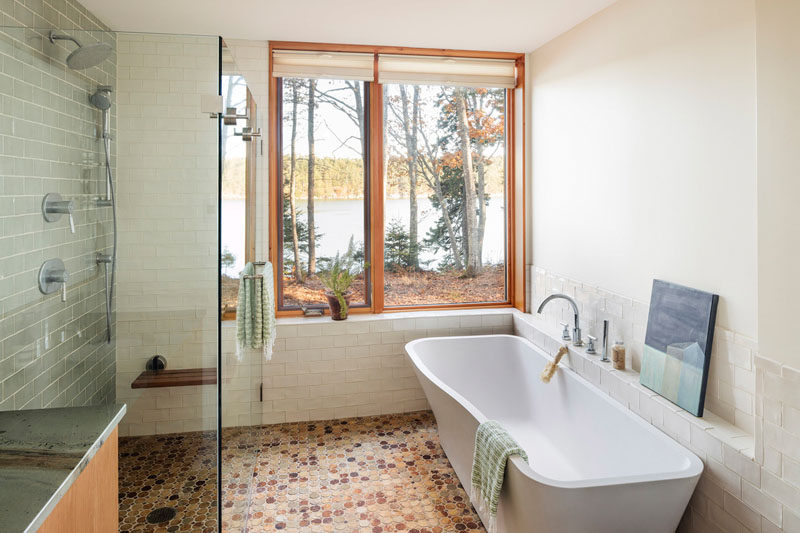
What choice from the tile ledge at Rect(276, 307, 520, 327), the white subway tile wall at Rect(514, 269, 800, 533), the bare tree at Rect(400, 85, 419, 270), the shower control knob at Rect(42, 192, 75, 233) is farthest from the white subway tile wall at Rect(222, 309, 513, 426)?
the shower control knob at Rect(42, 192, 75, 233)

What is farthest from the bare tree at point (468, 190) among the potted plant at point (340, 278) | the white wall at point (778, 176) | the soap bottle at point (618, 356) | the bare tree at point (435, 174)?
the white wall at point (778, 176)

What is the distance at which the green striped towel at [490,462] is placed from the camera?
214 cm

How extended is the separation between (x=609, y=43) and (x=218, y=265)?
8.20ft

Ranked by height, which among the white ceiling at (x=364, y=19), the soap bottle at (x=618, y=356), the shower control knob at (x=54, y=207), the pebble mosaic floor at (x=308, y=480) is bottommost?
the pebble mosaic floor at (x=308, y=480)

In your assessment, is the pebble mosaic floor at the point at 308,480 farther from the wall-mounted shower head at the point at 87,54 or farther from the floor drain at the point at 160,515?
the wall-mounted shower head at the point at 87,54

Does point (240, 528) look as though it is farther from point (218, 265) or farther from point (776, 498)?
point (776, 498)

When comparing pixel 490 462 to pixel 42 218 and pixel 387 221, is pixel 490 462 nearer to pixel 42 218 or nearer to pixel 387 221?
pixel 42 218

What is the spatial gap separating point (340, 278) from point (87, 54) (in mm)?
2273

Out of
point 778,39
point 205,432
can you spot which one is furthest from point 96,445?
point 778,39

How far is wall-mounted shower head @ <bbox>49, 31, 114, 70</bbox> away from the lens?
1.90 m

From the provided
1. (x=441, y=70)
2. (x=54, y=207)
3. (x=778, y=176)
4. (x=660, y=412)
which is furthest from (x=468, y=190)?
(x=54, y=207)

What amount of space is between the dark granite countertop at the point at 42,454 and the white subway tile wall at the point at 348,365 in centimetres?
207

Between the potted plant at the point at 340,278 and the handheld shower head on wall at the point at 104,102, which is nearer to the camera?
the handheld shower head on wall at the point at 104,102

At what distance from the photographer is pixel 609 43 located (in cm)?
301
